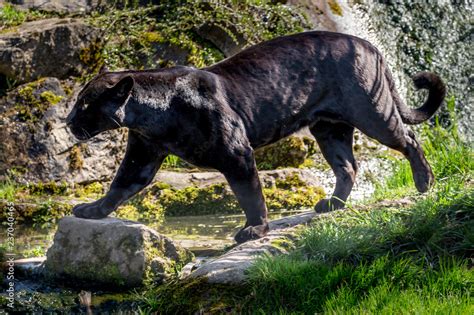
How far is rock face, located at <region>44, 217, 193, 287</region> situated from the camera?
20.5ft

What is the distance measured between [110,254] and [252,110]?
1683 mm

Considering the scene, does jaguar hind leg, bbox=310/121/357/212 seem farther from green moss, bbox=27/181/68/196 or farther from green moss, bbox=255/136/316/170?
green moss, bbox=27/181/68/196

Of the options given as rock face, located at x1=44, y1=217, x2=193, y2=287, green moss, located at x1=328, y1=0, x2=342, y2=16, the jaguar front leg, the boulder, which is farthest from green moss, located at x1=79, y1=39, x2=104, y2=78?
rock face, located at x1=44, y1=217, x2=193, y2=287

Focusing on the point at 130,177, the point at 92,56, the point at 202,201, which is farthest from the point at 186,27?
the point at 130,177

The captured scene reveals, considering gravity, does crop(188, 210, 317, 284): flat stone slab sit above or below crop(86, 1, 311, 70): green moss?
below

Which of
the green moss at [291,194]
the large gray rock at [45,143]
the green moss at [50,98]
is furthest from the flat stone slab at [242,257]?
the green moss at [50,98]

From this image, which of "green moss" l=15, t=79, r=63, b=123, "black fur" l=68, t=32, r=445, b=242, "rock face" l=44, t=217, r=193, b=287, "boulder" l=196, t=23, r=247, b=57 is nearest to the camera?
"rock face" l=44, t=217, r=193, b=287

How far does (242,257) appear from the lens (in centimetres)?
588

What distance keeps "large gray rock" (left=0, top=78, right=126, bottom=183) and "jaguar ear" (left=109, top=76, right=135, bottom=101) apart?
4229 mm

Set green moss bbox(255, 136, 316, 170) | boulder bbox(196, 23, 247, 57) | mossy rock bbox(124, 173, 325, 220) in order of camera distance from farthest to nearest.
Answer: boulder bbox(196, 23, 247, 57)
green moss bbox(255, 136, 316, 170)
mossy rock bbox(124, 173, 325, 220)

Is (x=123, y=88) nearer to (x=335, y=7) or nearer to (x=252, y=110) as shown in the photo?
(x=252, y=110)

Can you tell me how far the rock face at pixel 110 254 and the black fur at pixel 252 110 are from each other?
0.44 m

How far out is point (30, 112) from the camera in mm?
10492

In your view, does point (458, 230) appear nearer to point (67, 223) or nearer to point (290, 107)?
point (290, 107)
